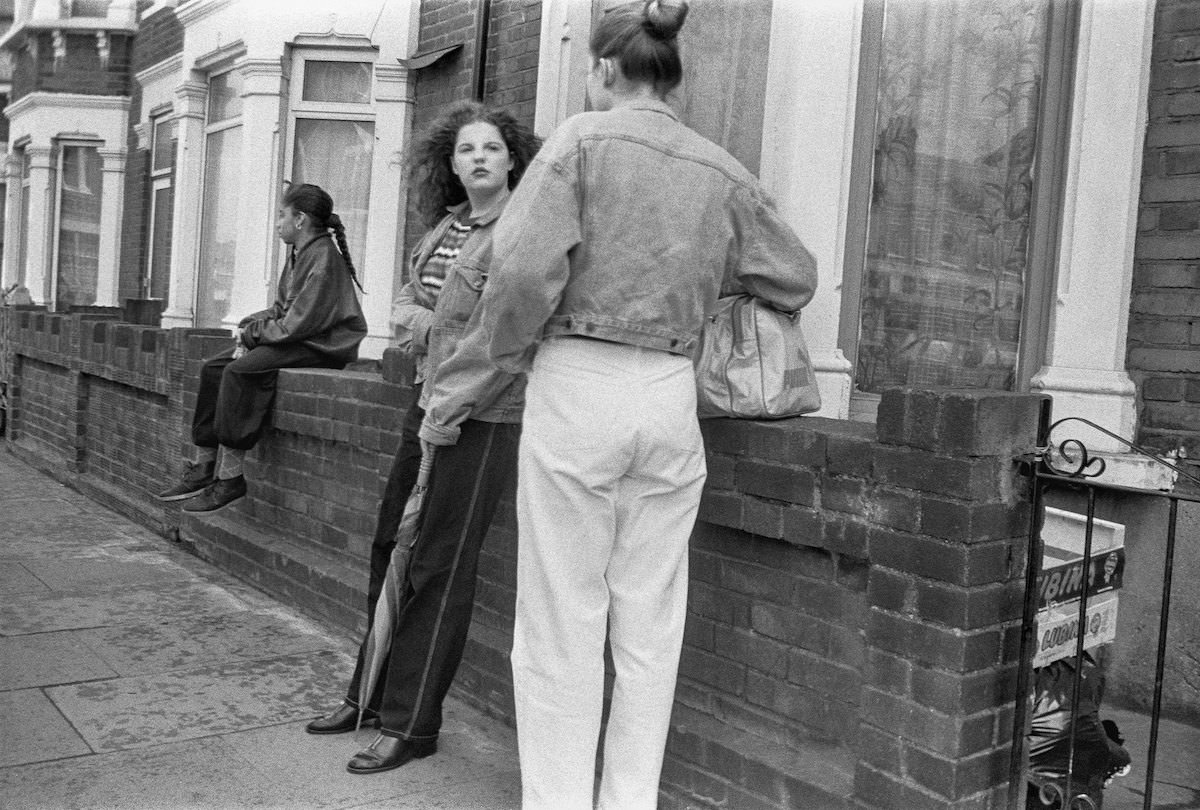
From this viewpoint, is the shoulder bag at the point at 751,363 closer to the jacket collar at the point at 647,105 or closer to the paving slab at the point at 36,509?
the jacket collar at the point at 647,105

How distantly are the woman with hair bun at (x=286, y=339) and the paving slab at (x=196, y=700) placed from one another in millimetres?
1771

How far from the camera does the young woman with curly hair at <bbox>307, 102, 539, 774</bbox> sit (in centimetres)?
379

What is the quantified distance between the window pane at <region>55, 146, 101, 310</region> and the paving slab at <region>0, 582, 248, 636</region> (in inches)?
406

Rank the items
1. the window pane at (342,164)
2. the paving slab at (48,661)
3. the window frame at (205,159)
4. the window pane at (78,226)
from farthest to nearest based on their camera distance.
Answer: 1. the window pane at (78,226)
2. the window frame at (205,159)
3. the window pane at (342,164)
4. the paving slab at (48,661)

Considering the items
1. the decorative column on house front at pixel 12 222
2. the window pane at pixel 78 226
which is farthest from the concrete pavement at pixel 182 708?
the decorative column on house front at pixel 12 222

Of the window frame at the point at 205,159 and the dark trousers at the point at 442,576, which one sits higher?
the window frame at the point at 205,159

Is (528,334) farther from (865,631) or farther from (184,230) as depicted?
(184,230)

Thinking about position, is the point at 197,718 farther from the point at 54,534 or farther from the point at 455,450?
the point at 54,534

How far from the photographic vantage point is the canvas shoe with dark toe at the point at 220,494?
268 inches

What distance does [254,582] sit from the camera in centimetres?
641

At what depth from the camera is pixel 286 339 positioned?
249 inches

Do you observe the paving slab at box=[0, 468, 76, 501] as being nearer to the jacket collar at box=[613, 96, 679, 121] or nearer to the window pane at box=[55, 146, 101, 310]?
the window pane at box=[55, 146, 101, 310]

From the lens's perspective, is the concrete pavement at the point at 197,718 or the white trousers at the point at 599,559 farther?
the concrete pavement at the point at 197,718

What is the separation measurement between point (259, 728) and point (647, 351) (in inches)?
85.9
